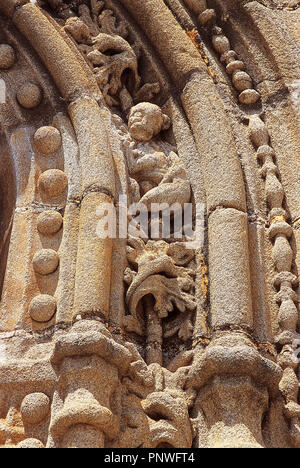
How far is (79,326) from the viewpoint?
3.04 meters

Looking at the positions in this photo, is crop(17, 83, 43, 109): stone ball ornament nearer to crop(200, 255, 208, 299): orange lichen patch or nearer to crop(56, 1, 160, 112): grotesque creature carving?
crop(56, 1, 160, 112): grotesque creature carving

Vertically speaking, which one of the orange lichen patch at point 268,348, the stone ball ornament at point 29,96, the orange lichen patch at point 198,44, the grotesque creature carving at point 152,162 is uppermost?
the orange lichen patch at point 198,44

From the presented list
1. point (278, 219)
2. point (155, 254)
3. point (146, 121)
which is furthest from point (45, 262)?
point (278, 219)

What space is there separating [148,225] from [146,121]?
1.87 ft

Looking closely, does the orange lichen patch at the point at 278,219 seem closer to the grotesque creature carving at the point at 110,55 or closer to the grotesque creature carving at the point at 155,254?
the grotesque creature carving at the point at 155,254

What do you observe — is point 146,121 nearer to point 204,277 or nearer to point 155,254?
point 155,254

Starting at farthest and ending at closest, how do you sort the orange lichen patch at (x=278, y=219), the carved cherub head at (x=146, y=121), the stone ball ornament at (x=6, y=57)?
1. the stone ball ornament at (x=6, y=57)
2. the carved cherub head at (x=146, y=121)
3. the orange lichen patch at (x=278, y=219)

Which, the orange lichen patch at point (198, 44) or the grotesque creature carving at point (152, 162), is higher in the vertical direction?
the orange lichen patch at point (198, 44)

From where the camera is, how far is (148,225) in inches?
142

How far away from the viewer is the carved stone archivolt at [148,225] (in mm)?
2998

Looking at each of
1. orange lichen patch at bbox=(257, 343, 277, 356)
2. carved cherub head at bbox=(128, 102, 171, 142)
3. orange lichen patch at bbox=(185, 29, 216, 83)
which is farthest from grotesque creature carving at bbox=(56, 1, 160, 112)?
orange lichen patch at bbox=(257, 343, 277, 356)

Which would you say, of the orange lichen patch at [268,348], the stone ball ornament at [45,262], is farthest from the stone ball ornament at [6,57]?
the orange lichen patch at [268,348]
